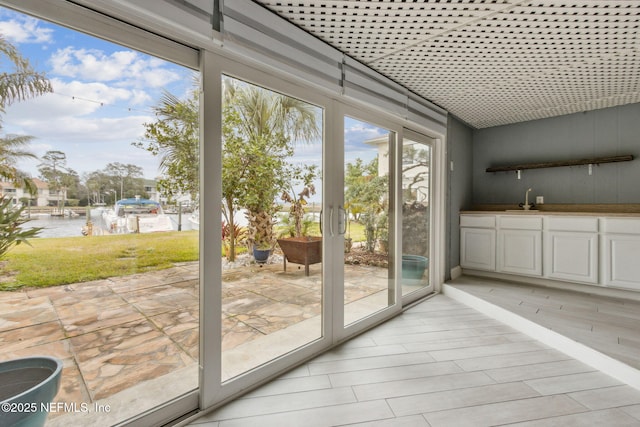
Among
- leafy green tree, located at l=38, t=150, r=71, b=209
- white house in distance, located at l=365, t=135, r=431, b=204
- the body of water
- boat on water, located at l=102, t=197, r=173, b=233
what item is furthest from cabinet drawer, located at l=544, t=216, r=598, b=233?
leafy green tree, located at l=38, t=150, r=71, b=209

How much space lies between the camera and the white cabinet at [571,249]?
3.26m

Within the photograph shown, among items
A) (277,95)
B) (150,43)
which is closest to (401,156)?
(277,95)

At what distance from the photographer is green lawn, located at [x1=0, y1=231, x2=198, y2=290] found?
1117 millimetres

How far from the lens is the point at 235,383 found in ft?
5.53

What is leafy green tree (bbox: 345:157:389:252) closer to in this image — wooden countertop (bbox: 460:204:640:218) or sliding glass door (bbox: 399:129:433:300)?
sliding glass door (bbox: 399:129:433:300)

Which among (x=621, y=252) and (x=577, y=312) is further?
(x=621, y=252)

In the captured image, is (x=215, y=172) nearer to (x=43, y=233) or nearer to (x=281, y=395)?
(x=43, y=233)

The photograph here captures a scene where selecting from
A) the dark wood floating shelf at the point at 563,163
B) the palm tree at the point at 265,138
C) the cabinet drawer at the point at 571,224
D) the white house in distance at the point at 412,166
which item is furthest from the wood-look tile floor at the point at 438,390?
the dark wood floating shelf at the point at 563,163

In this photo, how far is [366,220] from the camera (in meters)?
2.77

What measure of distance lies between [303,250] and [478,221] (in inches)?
113

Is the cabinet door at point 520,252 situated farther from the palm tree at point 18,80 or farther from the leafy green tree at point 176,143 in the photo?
the palm tree at point 18,80

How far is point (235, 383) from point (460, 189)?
12.2 ft

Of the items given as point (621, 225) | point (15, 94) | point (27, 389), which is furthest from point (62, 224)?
point (621, 225)

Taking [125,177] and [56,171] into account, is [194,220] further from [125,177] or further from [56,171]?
[56,171]
